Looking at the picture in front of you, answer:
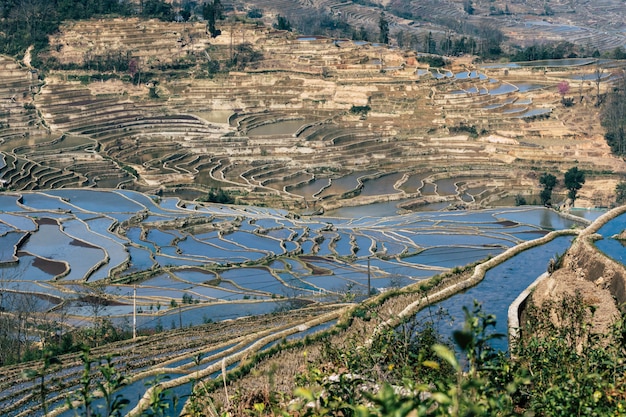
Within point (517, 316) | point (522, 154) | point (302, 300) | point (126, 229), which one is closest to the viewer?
point (517, 316)

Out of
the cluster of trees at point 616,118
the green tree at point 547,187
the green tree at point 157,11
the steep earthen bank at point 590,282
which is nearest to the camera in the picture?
the steep earthen bank at point 590,282

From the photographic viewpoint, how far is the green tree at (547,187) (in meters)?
37.2

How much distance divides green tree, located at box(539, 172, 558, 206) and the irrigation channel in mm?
2464

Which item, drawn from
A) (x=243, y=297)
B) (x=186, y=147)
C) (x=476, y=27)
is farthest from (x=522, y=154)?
(x=476, y=27)

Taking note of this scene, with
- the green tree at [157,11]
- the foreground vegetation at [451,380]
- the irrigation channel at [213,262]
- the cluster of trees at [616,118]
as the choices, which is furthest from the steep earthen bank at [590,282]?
the green tree at [157,11]

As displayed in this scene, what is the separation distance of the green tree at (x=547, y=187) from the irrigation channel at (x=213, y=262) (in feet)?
8.08

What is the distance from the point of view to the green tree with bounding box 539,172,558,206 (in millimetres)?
37219

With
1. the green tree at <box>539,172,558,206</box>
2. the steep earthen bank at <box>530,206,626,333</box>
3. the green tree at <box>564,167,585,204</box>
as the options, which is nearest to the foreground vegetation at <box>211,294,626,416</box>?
the steep earthen bank at <box>530,206,626,333</box>

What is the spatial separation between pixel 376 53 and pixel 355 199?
21.2 meters

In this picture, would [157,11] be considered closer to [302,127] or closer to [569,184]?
[302,127]

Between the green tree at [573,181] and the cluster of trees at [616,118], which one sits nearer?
the green tree at [573,181]

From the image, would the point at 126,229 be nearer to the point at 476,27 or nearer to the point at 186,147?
the point at 186,147

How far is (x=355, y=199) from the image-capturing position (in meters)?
38.5

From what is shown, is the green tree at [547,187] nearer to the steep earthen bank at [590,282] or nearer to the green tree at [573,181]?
the green tree at [573,181]
